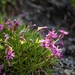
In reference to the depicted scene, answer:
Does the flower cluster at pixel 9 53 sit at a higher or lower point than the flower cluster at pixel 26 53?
lower

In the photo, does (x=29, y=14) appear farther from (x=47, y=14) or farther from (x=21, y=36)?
(x=21, y=36)

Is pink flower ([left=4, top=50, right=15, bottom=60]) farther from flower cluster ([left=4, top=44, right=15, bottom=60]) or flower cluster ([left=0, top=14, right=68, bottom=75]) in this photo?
flower cluster ([left=0, top=14, right=68, bottom=75])

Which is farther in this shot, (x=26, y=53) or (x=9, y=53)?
(x=26, y=53)

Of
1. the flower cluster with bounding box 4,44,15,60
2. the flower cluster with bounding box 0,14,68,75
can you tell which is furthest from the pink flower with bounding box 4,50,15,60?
the flower cluster with bounding box 0,14,68,75

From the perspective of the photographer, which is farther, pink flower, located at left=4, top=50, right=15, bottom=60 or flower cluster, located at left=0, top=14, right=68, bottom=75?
flower cluster, located at left=0, top=14, right=68, bottom=75

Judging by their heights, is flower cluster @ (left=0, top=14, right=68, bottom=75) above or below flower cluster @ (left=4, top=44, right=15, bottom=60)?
above

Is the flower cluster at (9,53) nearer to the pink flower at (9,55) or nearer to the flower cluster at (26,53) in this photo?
the pink flower at (9,55)

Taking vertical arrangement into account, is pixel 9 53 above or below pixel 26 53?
below

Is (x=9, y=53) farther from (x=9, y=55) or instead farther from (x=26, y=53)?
(x=26, y=53)

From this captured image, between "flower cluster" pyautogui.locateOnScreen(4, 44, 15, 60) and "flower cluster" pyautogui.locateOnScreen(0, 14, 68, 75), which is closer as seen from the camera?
"flower cluster" pyautogui.locateOnScreen(4, 44, 15, 60)

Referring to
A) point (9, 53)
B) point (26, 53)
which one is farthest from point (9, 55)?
point (26, 53)

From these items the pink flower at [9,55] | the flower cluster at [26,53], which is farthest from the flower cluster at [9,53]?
the flower cluster at [26,53]
